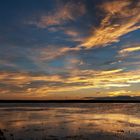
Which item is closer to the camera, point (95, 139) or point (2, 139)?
point (2, 139)

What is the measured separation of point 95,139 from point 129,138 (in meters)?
3.15

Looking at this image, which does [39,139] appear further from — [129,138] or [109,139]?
[129,138]

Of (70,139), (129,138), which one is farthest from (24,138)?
(129,138)

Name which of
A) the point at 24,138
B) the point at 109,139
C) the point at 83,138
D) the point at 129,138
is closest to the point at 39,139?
the point at 24,138

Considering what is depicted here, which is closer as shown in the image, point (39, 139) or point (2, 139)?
point (2, 139)

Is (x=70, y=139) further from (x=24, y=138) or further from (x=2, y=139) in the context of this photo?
(x=2, y=139)

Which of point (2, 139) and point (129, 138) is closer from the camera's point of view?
point (2, 139)

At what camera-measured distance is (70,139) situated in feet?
91.2

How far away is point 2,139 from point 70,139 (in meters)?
6.83

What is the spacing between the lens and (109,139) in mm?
28250

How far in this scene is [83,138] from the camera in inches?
1126

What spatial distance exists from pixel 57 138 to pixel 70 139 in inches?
52.3

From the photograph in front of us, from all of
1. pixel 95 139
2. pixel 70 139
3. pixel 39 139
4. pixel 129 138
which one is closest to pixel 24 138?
pixel 39 139

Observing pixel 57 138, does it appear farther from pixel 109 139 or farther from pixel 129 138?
pixel 129 138
